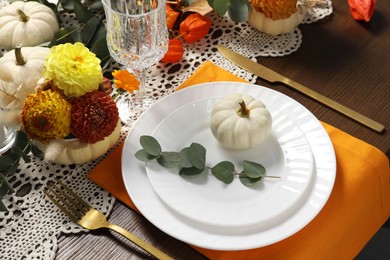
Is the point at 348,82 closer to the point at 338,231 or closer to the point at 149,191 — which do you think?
the point at 338,231

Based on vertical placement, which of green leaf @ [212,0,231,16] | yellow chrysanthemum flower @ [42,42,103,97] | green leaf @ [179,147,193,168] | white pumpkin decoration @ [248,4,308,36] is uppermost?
yellow chrysanthemum flower @ [42,42,103,97]

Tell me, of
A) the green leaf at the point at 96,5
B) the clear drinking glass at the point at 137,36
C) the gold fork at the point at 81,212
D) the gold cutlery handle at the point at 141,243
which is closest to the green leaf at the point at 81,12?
the green leaf at the point at 96,5

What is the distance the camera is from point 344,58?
1169mm

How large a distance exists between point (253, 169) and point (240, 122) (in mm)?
78

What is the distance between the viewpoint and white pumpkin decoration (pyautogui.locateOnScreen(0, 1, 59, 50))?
45.5 inches

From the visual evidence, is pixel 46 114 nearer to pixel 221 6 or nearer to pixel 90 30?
pixel 90 30

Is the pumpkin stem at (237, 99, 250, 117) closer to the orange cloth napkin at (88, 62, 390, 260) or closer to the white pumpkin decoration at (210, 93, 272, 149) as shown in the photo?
the white pumpkin decoration at (210, 93, 272, 149)

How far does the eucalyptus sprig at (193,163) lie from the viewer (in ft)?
3.01

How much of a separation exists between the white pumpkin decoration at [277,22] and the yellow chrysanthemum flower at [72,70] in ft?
1.34

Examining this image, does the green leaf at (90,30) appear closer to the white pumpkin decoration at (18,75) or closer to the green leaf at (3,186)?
the white pumpkin decoration at (18,75)

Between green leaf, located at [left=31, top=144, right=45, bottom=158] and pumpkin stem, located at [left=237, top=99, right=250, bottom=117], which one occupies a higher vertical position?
pumpkin stem, located at [left=237, top=99, right=250, bottom=117]

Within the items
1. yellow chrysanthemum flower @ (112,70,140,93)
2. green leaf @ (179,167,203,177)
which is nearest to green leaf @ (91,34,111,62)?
yellow chrysanthemum flower @ (112,70,140,93)

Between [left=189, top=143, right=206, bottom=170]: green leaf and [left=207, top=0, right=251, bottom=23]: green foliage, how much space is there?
35 cm

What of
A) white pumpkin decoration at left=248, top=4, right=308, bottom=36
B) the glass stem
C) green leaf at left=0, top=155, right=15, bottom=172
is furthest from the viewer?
white pumpkin decoration at left=248, top=4, right=308, bottom=36
